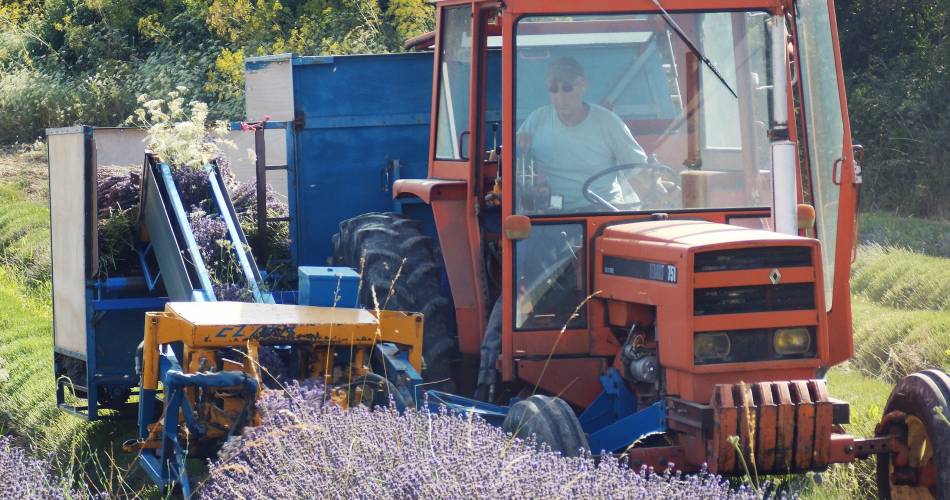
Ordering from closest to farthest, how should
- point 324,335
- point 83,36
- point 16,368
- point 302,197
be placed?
point 324,335 < point 302,197 < point 16,368 < point 83,36

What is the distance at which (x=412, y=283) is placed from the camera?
22.8ft

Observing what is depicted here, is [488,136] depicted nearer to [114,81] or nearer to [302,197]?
[302,197]

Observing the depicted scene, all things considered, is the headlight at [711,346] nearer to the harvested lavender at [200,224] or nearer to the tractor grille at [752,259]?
the tractor grille at [752,259]

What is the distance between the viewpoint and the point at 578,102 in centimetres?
618

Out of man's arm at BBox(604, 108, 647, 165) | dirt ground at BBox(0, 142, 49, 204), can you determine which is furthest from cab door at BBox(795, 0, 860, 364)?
dirt ground at BBox(0, 142, 49, 204)

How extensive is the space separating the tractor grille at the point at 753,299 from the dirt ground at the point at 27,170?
12.7m

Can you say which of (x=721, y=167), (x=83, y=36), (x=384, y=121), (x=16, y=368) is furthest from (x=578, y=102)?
(x=83, y=36)

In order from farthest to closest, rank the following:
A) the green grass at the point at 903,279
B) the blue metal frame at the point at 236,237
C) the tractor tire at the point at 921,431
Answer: the green grass at the point at 903,279 → the blue metal frame at the point at 236,237 → the tractor tire at the point at 921,431

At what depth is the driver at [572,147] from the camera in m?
6.07

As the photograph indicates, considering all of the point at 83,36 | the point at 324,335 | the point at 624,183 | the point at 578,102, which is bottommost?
the point at 324,335

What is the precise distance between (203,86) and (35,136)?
3.03 metres

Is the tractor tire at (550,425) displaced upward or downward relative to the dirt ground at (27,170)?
downward

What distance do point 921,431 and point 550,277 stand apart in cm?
178

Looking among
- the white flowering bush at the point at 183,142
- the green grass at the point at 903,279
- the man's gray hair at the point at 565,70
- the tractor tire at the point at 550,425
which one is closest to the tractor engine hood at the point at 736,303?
the tractor tire at the point at 550,425
